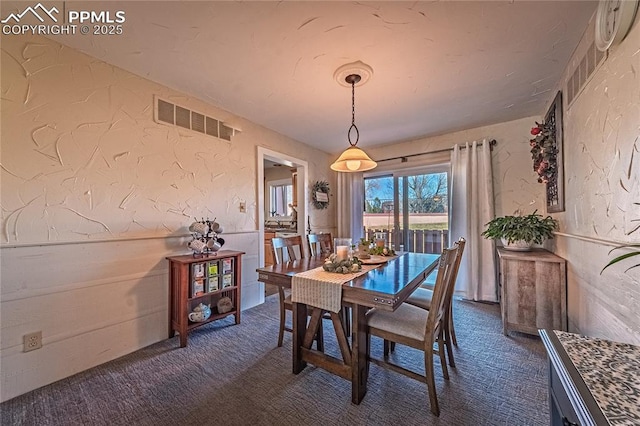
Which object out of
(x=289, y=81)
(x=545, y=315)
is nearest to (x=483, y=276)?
(x=545, y=315)

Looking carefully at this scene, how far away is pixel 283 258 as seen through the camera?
250cm

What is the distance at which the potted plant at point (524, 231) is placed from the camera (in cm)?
248

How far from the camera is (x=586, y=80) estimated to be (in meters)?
1.72

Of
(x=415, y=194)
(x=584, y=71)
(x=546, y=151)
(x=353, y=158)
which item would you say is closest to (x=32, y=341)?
(x=353, y=158)

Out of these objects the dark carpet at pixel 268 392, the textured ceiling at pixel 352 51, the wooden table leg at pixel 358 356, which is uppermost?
the textured ceiling at pixel 352 51

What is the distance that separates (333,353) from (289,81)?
2.47 metres

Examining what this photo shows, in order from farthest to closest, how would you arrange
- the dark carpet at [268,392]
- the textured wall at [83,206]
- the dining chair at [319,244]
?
the dining chair at [319,244] < the textured wall at [83,206] < the dark carpet at [268,392]

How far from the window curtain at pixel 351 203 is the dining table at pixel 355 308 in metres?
2.45

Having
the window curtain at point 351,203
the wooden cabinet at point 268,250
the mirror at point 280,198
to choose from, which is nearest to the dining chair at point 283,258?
the window curtain at point 351,203

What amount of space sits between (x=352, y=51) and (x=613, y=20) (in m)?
1.43

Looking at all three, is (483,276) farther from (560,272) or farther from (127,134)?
(127,134)

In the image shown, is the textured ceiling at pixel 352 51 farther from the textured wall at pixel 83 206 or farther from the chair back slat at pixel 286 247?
the chair back slat at pixel 286 247

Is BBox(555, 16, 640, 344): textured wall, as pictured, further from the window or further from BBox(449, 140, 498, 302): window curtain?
the window

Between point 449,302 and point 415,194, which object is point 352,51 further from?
point 415,194
